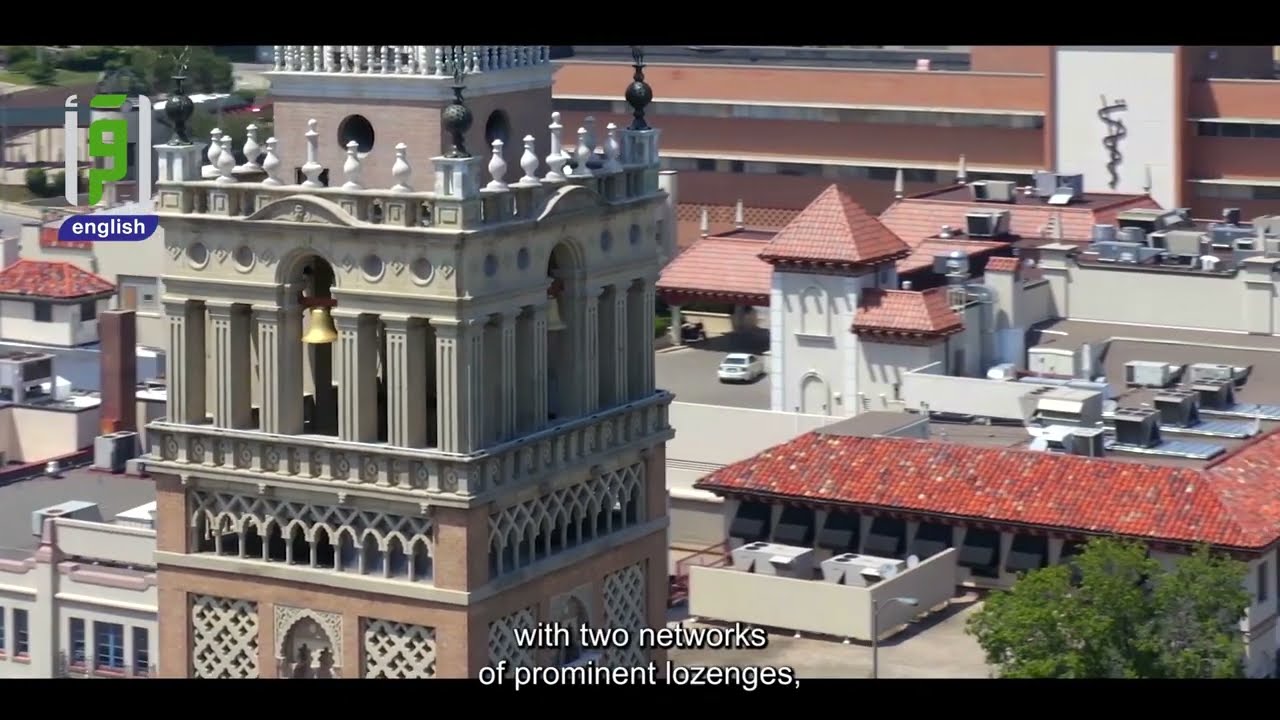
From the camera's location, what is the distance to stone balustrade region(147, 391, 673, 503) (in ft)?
115

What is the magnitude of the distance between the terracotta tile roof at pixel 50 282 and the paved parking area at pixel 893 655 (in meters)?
32.7

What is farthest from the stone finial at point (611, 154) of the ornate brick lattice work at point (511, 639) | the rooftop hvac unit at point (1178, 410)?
the rooftop hvac unit at point (1178, 410)

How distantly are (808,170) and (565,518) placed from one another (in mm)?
101982

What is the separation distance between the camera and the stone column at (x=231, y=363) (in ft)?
120

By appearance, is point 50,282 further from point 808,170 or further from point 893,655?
point 808,170

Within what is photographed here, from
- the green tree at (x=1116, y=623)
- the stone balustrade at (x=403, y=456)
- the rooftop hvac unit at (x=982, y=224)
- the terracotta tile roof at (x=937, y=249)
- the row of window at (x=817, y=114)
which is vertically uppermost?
the row of window at (x=817, y=114)

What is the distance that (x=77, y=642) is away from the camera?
5803 cm

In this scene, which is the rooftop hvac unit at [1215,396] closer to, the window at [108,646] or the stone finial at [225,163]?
the window at [108,646]

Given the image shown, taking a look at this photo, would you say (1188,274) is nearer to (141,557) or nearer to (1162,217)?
(1162,217)

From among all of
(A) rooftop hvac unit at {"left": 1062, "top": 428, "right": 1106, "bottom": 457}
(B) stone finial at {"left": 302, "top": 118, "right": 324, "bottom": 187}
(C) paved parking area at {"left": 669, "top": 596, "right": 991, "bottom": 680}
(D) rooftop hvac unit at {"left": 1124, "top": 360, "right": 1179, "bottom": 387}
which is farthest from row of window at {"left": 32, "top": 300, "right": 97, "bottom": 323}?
(B) stone finial at {"left": 302, "top": 118, "right": 324, "bottom": 187}

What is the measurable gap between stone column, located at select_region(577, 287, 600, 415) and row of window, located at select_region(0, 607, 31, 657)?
23699mm

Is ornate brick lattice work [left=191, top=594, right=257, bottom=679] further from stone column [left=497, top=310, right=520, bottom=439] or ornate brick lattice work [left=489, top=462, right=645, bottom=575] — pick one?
stone column [left=497, top=310, right=520, bottom=439]

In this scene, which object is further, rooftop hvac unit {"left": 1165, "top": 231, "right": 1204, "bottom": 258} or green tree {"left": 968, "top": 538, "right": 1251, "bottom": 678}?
rooftop hvac unit {"left": 1165, "top": 231, "right": 1204, "bottom": 258}
